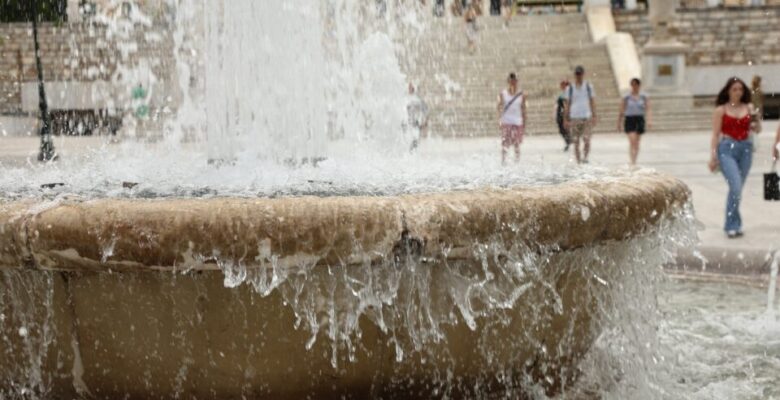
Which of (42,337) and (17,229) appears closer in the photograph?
(17,229)

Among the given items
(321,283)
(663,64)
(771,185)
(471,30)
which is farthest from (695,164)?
(471,30)

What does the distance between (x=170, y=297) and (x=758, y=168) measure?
11.1m

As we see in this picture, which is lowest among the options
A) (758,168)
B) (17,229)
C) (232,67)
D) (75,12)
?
(758,168)

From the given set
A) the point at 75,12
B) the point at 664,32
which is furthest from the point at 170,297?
the point at 75,12

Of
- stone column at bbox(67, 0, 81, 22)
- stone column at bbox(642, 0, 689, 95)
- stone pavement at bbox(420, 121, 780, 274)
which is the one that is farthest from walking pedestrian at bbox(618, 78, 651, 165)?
stone column at bbox(67, 0, 81, 22)

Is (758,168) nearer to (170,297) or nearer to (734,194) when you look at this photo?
(734,194)

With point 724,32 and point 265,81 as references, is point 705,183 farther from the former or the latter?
point 724,32

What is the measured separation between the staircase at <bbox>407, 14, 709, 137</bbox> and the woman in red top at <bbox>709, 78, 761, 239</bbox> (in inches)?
523

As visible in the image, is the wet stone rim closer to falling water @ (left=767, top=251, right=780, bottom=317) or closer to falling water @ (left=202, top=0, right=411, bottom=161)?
falling water @ (left=202, top=0, right=411, bottom=161)

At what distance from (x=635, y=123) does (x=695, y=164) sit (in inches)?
58.5

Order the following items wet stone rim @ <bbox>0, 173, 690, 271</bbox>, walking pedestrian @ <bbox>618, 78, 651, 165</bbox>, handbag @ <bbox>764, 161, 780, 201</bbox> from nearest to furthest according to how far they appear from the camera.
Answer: wet stone rim @ <bbox>0, 173, 690, 271</bbox> → handbag @ <bbox>764, 161, 780, 201</bbox> → walking pedestrian @ <bbox>618, 78, 651, 165</bbox>

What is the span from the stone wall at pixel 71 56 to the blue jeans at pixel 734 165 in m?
23.5

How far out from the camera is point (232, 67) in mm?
4957

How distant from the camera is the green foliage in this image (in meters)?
35.2
